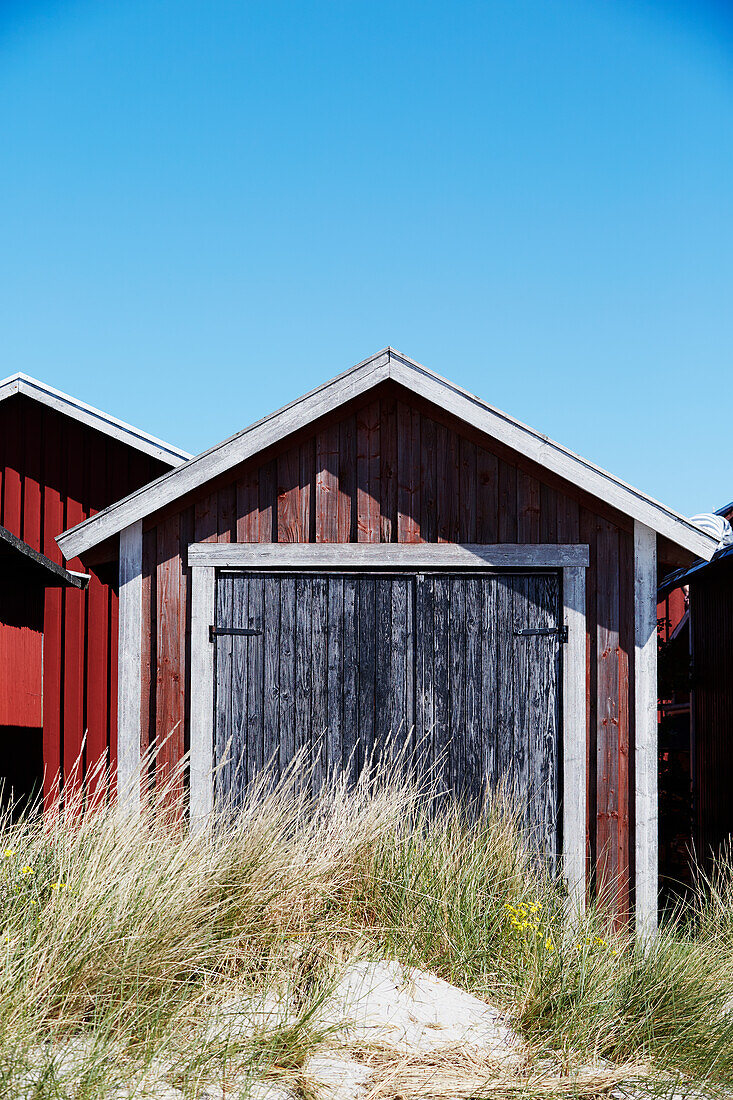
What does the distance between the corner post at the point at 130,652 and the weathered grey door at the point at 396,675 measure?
1.81ft

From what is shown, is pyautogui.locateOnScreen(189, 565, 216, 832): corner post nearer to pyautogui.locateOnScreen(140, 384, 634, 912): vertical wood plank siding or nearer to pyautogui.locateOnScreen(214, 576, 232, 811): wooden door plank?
pyautogui.locateOnScreen(214, 576, 232, 811): wooden door plank

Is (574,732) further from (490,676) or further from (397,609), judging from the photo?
(397,609)

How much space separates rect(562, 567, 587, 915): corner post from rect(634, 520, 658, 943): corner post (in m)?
0.35

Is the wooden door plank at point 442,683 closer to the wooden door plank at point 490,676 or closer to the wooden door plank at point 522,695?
the wooden door plank at point 490,676

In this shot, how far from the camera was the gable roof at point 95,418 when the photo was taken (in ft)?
25.0

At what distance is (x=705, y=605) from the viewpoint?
Answer: 9.30 meters

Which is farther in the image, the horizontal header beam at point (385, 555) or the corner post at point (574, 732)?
the horizontal header beam at point (385, 555)

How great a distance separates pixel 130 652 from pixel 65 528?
2422 mm

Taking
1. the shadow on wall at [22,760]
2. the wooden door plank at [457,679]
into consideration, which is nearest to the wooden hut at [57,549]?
the shadow on wall at [22,760]

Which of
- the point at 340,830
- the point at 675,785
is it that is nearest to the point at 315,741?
the point at 340,830

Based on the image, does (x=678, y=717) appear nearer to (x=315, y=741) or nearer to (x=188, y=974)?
(x=315, y=741)

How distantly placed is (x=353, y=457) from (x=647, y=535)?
2089 millimetres

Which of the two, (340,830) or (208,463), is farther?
(208,463)

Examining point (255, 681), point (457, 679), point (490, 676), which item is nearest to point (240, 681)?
point (255, 681)
